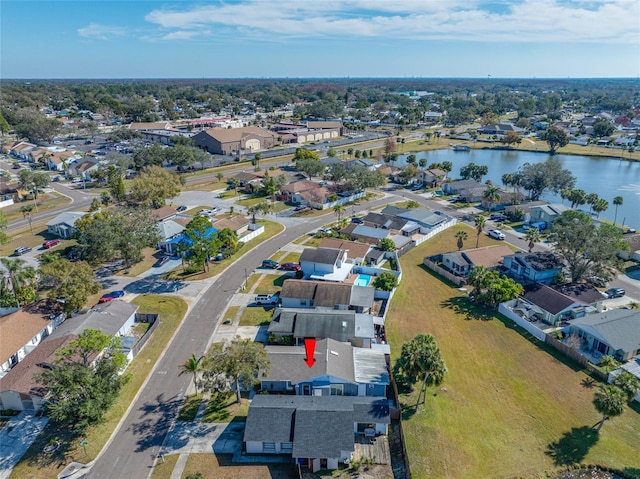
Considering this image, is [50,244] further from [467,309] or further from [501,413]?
[501,413]

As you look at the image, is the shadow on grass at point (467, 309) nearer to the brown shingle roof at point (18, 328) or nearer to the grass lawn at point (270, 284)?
the grass lawn at point (270, 284)

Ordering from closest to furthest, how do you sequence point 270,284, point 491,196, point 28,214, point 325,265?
1. point 325,265
2. point 270,284
3. point 28,214
4. point 491,196

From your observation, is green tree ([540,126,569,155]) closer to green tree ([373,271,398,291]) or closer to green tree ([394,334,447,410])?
green tree ([373,271,398,291])

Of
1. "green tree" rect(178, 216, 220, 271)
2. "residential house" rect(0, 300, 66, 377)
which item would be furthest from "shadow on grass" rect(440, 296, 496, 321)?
Answer: "residential house" rect(0, 300, 66, 377)

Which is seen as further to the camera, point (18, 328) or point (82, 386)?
point (18, 328)

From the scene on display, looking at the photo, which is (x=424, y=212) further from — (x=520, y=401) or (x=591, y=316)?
(x=520, y=401)

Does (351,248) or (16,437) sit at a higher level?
(351,248)

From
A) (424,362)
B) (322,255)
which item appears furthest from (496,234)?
(424,362)
